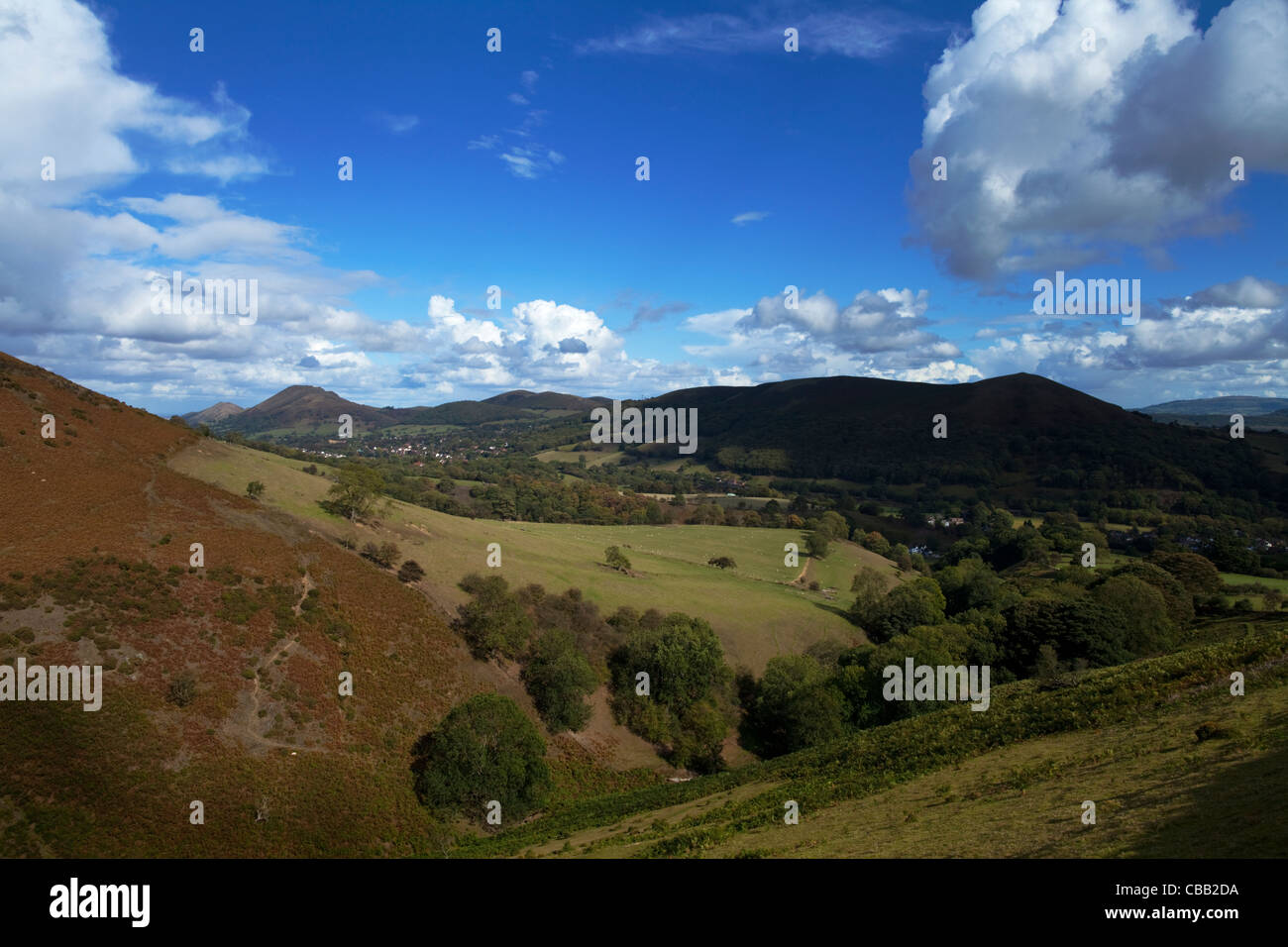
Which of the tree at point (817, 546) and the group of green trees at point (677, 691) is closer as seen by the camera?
the group of green trees at point (677, 691)

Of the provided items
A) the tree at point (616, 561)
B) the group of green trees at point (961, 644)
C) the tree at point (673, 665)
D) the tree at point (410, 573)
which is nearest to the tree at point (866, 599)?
the group of green trees at point (961, 644)

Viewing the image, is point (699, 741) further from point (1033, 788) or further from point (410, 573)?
point (1033, 788)

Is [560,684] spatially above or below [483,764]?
above

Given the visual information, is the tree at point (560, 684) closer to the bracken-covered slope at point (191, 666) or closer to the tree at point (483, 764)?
the bracken-covered slope at point (191, 666)

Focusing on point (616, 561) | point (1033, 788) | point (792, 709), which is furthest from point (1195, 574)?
point (1033, 788)

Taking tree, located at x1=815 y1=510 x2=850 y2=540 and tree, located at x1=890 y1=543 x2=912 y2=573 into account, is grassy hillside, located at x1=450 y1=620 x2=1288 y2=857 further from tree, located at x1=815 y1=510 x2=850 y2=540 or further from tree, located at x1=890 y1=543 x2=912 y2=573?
tree, located at x1=815 y1=510 x2=850 y2=540
